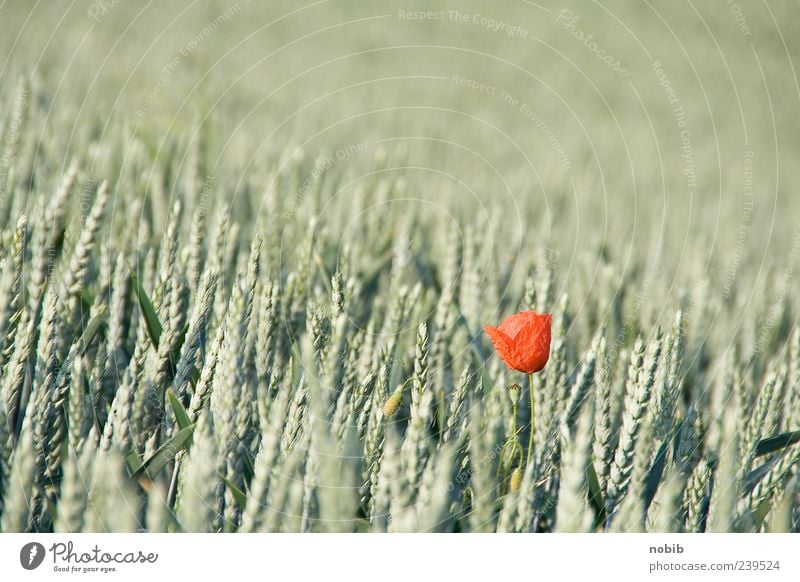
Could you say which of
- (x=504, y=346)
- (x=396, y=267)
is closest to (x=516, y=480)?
(x=504, y=346)

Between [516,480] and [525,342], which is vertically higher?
[525,342]

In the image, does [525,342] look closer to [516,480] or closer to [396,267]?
[516,480]

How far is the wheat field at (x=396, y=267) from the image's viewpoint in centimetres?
58

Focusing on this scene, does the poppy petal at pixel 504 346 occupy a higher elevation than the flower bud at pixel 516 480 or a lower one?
higher

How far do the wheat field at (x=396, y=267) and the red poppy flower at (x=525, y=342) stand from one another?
4 cm

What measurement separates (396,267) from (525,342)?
35cm

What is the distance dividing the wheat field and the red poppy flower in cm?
4

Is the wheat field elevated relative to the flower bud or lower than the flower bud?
elevated

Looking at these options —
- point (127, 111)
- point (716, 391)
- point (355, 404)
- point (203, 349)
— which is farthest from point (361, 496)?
point (127, 111)

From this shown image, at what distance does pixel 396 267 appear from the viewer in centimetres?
97

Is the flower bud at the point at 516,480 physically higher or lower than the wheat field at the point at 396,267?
lower

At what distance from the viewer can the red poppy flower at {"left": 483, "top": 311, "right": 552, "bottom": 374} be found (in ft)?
2.07

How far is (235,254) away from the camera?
3.14 ft

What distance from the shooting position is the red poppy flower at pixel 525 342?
63 cm
